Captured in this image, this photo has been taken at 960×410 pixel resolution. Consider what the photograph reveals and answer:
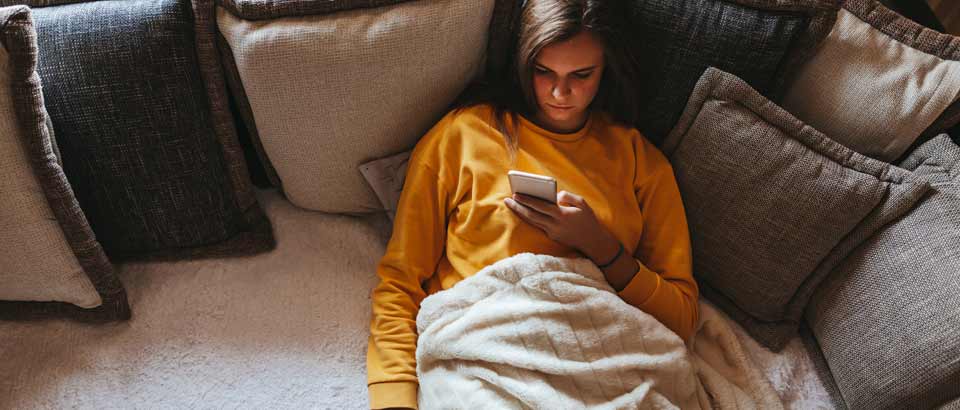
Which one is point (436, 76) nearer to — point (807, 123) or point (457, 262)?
point (457, 262)

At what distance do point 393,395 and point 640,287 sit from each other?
0.46 metres

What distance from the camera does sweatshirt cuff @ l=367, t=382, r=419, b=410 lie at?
3.38 feet

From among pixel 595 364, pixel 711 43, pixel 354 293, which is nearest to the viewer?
pixel 595 364

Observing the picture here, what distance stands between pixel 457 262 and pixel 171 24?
63cm

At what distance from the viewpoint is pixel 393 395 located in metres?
1.03

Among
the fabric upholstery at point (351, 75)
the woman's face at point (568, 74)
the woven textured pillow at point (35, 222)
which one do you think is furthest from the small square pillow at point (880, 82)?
the woven textured pillow at point (35, 222)

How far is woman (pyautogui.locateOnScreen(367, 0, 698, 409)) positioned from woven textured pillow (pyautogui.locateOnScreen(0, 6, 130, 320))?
0.51 metres

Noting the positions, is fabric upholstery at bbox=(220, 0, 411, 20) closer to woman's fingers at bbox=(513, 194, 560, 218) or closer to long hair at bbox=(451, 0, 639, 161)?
long hair at bbox=(451, 0, 639, 161)

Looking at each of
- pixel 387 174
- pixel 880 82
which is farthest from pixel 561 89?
pixel 880 82

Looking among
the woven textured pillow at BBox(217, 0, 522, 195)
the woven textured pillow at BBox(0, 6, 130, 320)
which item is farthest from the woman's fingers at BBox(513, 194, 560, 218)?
the woven textured pillow at BBox(0, 6, 130, 320)

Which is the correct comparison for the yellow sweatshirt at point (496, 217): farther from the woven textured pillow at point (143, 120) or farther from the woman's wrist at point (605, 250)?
the woven textured pillow at point (143, 120)

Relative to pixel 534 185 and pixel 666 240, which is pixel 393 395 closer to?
pixel 534 185

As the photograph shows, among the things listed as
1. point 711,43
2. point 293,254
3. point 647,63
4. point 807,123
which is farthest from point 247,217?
point 807,123

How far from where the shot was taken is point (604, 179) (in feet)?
3.64
